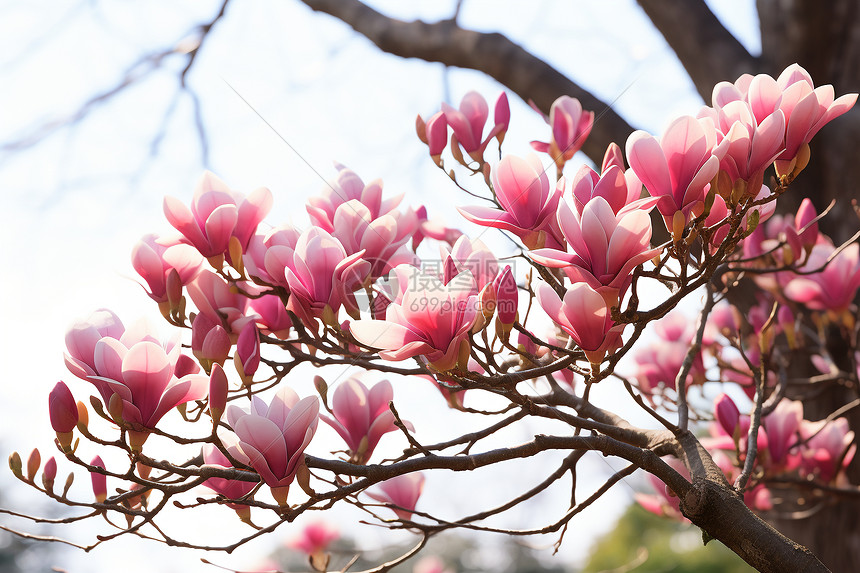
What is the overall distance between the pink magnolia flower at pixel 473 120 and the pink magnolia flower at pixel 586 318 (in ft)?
1.37

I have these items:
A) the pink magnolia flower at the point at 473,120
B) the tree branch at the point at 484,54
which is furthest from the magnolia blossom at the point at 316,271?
the tree branch at the point at 484,54

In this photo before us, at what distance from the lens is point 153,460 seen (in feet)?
1.98

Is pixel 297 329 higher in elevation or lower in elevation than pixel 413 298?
higher

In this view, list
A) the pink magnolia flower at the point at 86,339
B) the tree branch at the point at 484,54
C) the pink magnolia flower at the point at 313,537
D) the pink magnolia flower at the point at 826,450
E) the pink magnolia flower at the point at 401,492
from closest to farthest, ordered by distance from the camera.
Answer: the pink magnolia flower at the point at 86,339 → the pink magnolia flower at the point at 401,492 → the pink magnolia flower at the point at 826,450 → the pink magnolia flower at the point at 313,537 → the tree branch at the point at 484,54

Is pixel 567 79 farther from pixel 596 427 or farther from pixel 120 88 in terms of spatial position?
pixel 120 88

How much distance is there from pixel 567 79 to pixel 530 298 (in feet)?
3.53

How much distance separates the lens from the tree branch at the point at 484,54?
5.21ft

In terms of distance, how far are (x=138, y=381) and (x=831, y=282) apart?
110cm

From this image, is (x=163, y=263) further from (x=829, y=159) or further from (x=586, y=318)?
(x=829, y=159)

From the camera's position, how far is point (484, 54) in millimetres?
1712

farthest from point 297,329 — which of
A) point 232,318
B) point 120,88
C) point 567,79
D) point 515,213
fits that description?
point 120,88

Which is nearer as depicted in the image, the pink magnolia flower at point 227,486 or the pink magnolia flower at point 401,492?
the pink magnolia flower at point 227,486

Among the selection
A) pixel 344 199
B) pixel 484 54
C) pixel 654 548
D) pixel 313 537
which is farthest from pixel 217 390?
pixel 654 548

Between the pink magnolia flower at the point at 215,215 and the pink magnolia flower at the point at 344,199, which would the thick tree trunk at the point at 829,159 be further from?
the pink magnolia flower at the point at 215,215
